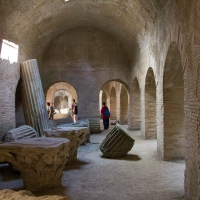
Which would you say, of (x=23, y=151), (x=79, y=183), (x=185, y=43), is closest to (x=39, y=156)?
(x=23, y=151)

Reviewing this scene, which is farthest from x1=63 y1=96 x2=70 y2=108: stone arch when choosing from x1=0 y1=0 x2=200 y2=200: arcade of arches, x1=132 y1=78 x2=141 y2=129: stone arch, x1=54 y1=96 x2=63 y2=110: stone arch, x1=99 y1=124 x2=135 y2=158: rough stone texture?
x1=99 y1=124 x2=135 y2=158: rough stone texture

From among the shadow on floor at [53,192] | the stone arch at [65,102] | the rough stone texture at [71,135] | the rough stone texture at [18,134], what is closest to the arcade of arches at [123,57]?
the rough stone texture at [18,134]

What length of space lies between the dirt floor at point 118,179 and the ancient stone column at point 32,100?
2337mm

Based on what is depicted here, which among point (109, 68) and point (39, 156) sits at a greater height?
point (109, 68)

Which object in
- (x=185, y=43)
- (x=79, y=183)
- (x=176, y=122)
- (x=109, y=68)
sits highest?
(x=109, y=68)

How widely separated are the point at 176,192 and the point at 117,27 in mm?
8145

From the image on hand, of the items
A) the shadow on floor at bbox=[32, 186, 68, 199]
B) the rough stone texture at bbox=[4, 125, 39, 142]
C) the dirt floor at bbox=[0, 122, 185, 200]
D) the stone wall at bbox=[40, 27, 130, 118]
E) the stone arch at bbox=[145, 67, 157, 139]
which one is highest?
the stone wall at bbox=[40, 27, 130, 118]

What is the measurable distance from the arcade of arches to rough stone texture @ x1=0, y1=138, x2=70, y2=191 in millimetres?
2448

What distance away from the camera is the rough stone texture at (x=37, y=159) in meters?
4.45

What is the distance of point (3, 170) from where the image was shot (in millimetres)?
5902

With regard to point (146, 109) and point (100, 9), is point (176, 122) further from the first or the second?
point (100, 9)

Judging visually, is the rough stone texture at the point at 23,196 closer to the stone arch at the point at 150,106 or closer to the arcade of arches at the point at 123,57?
the arcade of arches at the point at 123,57

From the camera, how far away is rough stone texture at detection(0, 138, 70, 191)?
4.45m

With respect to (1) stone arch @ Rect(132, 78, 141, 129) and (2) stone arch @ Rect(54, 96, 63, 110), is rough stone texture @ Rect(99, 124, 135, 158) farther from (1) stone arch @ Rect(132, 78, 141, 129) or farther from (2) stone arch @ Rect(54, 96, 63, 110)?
(2) stone arch @ Rect(54, 96, 63, 110)
